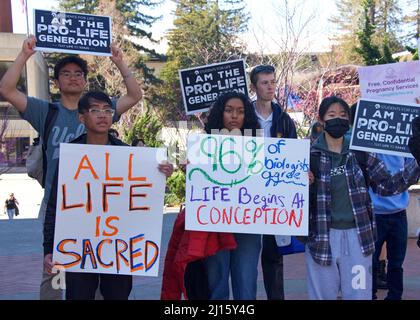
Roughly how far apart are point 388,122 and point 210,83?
212 centimetres

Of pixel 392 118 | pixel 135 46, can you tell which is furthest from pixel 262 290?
pixel 135 46

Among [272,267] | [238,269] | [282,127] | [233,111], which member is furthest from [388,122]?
[238,269]

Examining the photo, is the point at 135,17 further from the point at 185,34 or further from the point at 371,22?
→ the point at 371,22

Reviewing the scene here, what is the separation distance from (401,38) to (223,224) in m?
52.3

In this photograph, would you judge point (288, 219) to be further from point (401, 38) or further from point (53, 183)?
point (401, 38)

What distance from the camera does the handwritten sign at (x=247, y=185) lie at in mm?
4234

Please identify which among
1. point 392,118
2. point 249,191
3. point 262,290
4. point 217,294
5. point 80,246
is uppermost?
point 392,118

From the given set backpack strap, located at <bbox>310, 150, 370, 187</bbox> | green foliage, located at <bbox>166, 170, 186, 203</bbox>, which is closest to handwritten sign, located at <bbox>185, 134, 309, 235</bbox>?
backpack strap, located at <bbox>310, 150, 370, 187</bbox>

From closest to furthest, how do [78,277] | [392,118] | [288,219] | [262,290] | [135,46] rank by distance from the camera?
1. [78,277]
2. [288,219]
3. [392,118]
4. [262,290]
5. [135,46]

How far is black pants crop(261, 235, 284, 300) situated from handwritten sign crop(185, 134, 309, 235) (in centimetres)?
64

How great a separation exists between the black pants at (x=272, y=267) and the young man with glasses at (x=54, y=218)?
1.20 metres

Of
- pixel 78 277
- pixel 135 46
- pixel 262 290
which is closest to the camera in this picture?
pixel 78 277

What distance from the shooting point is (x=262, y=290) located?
20.6 ft

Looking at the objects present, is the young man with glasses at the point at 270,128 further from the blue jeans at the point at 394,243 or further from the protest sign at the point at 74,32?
the protest sign at the point at 74,32
